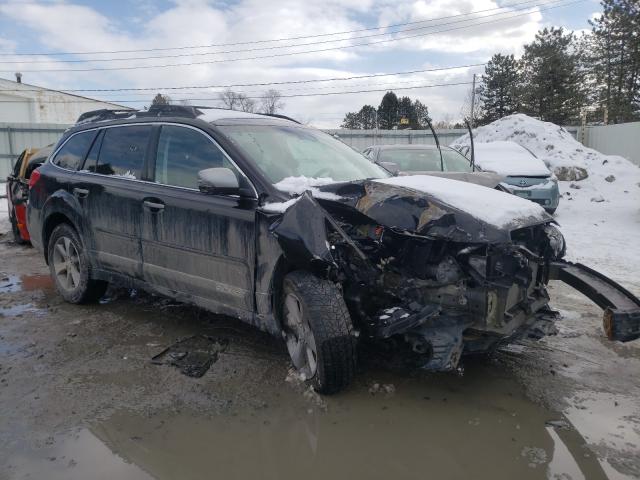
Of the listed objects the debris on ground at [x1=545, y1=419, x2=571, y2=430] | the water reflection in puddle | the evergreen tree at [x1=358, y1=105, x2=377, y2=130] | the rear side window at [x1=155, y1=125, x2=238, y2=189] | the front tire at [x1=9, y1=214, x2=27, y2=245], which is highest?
the evergreen tree at [x1=358, y1=105, x2=377, y2=130]

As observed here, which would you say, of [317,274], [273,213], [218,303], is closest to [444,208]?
[317,274]

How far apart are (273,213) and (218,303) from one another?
0.90 m

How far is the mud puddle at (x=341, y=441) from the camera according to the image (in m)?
2.60

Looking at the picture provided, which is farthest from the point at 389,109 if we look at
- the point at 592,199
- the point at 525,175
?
the point at 525,175

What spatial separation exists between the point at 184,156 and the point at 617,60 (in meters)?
35.2

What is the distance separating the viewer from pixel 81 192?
190 inches

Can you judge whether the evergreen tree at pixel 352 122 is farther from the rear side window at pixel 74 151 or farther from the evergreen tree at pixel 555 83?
the rear side window at pixel 74 151

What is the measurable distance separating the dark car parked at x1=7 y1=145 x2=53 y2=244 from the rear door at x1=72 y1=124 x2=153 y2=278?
3.17m

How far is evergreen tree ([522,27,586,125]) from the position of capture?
112 feet

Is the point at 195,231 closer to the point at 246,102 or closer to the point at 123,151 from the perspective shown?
the point at 123,151

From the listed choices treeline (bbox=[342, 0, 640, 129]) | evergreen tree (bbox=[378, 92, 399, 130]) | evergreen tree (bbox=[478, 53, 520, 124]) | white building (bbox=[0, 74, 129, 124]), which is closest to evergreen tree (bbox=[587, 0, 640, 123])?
treeline (bbox=[342, 0, 640, 129])

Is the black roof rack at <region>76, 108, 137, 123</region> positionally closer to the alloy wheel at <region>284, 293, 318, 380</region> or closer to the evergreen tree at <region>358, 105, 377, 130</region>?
the alloy wheel at <region>284, 293, 318, 380</region>

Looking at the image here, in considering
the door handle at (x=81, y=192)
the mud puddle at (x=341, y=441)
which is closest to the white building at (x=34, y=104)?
the door handle at (x=81, y=192)

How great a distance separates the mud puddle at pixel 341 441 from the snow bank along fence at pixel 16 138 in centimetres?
2085
